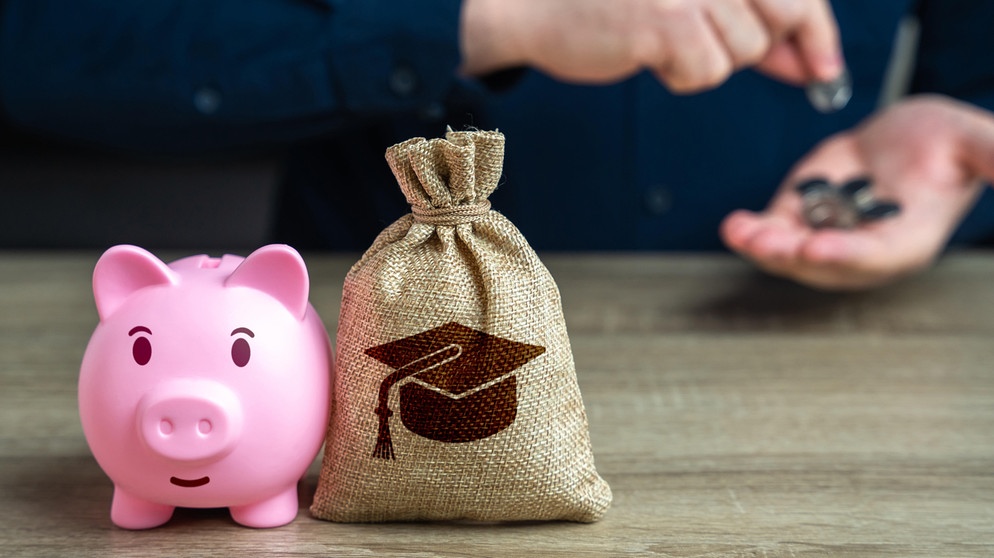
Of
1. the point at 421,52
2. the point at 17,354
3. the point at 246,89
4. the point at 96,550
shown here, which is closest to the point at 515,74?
the point at 421,52

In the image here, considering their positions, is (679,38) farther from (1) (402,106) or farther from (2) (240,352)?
(2) (240,352)

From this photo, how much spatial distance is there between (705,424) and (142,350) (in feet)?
1.23

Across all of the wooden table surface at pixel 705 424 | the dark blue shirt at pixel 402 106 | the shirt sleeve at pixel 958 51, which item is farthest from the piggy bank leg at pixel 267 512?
the shirt sleeve at pixel 958 51

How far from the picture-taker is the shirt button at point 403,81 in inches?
36.9

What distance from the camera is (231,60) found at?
3.14 ft

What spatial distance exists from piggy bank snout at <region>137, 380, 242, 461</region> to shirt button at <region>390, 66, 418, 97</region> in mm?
566

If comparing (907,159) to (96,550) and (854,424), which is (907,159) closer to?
(854,424)

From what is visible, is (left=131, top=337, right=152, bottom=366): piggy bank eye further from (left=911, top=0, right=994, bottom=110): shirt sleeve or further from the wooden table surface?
(left=911, top=0, right=994, bottom=110): shirt sleeve

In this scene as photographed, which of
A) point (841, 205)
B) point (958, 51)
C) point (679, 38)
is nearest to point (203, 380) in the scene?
point (679, 38)

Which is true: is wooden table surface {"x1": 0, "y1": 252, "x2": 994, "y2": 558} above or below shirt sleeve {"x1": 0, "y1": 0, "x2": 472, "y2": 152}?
below

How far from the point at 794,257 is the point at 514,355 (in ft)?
1.52

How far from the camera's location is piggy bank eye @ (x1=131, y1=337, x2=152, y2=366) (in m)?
0.44

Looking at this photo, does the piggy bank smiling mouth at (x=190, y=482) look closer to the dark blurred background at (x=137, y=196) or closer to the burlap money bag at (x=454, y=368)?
the burlap money bag at (x=454, y=368)

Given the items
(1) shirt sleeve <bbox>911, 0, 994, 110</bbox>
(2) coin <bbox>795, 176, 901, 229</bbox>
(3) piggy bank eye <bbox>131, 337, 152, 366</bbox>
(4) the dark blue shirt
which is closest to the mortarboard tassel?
(3) piggy bank eye <bbox>131, 337, 152, 366</bbox>
